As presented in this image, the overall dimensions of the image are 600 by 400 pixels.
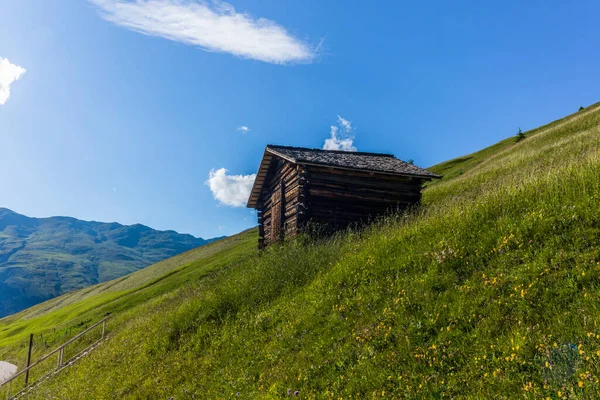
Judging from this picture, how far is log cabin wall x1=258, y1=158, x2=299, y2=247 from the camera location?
21225mm

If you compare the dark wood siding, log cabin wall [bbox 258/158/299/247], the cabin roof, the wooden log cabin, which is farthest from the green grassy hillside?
log cabin wall [bbox 258/158/299/247]

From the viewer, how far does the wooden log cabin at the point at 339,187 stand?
63.0 ft

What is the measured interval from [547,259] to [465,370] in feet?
8.94

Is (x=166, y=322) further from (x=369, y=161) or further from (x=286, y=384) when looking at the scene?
(x=369, y=161)

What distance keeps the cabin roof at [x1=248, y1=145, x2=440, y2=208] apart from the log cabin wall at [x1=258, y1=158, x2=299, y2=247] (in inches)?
33.6

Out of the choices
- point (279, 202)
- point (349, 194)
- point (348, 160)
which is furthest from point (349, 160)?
point (279, 202)

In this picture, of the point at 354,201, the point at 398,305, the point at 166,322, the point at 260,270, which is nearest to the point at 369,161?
the point at 354,201

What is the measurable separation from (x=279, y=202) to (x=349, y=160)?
5.30 metres

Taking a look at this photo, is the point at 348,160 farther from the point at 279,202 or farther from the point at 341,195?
the point at 279,202

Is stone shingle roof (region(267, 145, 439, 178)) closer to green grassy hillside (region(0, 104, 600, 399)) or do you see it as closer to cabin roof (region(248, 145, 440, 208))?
cabin roof (region(248, 145, 440, 208))

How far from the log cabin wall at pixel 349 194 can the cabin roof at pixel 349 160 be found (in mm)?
513

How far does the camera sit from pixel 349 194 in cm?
1989

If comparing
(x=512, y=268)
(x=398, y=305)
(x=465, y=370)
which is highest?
(x=512, y=268)

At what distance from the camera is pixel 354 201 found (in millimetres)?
20016
